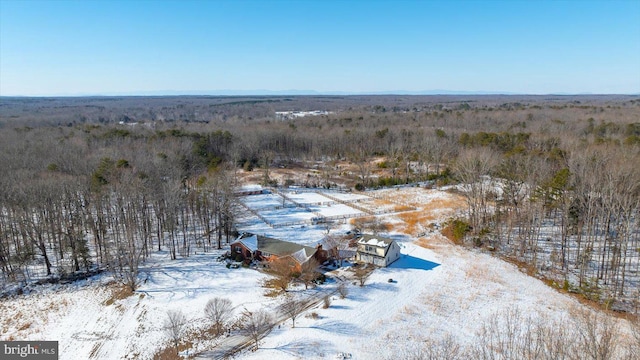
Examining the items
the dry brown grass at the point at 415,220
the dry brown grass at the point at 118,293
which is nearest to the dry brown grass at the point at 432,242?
the dry brown grass at the point at 415,220

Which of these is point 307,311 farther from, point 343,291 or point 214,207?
point 214,207

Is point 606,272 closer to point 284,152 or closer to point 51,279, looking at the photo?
point 51,279

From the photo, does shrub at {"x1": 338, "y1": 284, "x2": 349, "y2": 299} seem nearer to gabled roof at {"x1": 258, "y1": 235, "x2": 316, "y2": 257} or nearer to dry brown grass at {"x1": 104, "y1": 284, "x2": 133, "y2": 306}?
gabled roof at {"x1": 258, "y1": 235, "x2": 316, "y2": 257}

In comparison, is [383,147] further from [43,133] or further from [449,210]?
[43,133]

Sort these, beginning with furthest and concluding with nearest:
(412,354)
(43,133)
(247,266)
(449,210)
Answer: (43,133), (449,210), (247,266), (412,354)

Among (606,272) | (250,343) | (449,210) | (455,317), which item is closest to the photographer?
(250,343)

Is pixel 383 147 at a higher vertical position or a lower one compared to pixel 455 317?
higher

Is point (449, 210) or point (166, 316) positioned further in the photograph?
point (449, 210)

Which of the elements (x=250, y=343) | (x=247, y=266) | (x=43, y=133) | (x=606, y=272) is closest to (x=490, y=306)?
(x=606, y=272)
